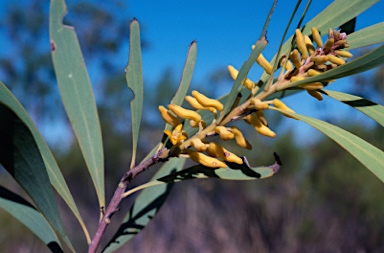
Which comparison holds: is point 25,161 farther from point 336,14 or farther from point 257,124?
point 336,14

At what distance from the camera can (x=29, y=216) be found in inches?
15.4

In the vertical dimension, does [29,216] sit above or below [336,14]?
below

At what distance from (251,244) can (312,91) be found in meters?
2.10

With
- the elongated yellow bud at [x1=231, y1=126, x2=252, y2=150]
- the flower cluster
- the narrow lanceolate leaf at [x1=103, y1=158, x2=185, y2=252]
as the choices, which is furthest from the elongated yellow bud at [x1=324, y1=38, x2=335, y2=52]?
the narrow lanceolate leaf at [x1=103, y1=158, x2=185, y2=252]

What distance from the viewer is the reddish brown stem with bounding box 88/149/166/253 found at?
0.35 m

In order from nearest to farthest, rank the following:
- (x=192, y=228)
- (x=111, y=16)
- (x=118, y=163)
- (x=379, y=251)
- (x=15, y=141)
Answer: (x=15, y=141), (x=379, y=251), (x=192, y=228), (x=118, y=163), (x=111, y=16)

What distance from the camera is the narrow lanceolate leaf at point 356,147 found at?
11.3 inches

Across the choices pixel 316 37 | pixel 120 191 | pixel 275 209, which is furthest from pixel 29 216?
pixel 275 209

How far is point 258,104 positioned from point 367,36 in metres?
0.13

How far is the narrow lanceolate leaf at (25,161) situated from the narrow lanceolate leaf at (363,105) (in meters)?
0.24

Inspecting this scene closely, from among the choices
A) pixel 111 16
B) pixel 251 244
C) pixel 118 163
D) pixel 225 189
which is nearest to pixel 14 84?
pixel 111 16

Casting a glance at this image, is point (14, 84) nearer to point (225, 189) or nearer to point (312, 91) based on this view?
point (225, 189)

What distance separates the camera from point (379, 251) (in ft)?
7.37

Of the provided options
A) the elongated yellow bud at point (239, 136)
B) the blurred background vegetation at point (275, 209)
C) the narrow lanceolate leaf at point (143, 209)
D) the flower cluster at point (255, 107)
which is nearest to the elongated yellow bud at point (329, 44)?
the flower cluster at point (255, 107)
